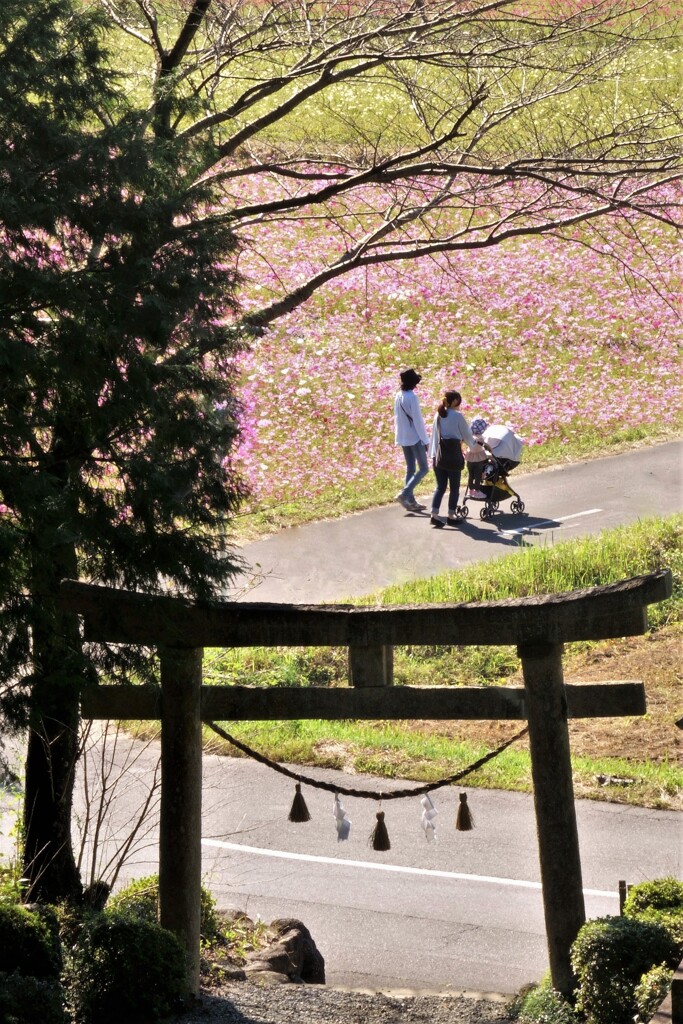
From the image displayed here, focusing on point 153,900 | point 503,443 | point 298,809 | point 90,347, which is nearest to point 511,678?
point 503,443

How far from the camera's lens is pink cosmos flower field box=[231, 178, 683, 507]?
19406mm

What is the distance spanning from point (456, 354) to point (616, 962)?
56.1ft

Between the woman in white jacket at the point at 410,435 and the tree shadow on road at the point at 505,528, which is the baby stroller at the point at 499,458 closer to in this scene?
the tree shadow on road at the point at 505,528

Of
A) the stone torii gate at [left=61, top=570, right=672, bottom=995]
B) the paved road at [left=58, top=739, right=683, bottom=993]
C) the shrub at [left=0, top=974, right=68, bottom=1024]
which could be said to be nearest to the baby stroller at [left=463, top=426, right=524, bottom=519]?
the paved road at [left=58, top=739, right=683, bottom=993]

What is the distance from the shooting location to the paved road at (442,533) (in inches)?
603

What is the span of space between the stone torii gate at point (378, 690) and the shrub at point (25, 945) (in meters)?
0.77

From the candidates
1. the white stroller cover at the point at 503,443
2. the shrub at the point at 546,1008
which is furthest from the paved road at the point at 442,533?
the shrub at the point at 546,1008

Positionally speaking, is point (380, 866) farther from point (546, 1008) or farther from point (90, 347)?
point (90, 347)

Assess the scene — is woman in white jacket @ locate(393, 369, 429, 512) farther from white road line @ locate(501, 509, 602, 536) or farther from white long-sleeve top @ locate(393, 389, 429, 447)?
white road line @ locate(501, 509, 602, 536)

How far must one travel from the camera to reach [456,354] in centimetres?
2247

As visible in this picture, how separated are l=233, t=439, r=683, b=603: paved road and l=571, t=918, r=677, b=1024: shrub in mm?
8603

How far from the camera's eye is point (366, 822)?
11.2m

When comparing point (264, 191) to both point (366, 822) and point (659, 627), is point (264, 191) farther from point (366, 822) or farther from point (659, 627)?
point (366, 822)

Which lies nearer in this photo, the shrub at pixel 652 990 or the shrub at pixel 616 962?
the shrub at pixel 652 990
